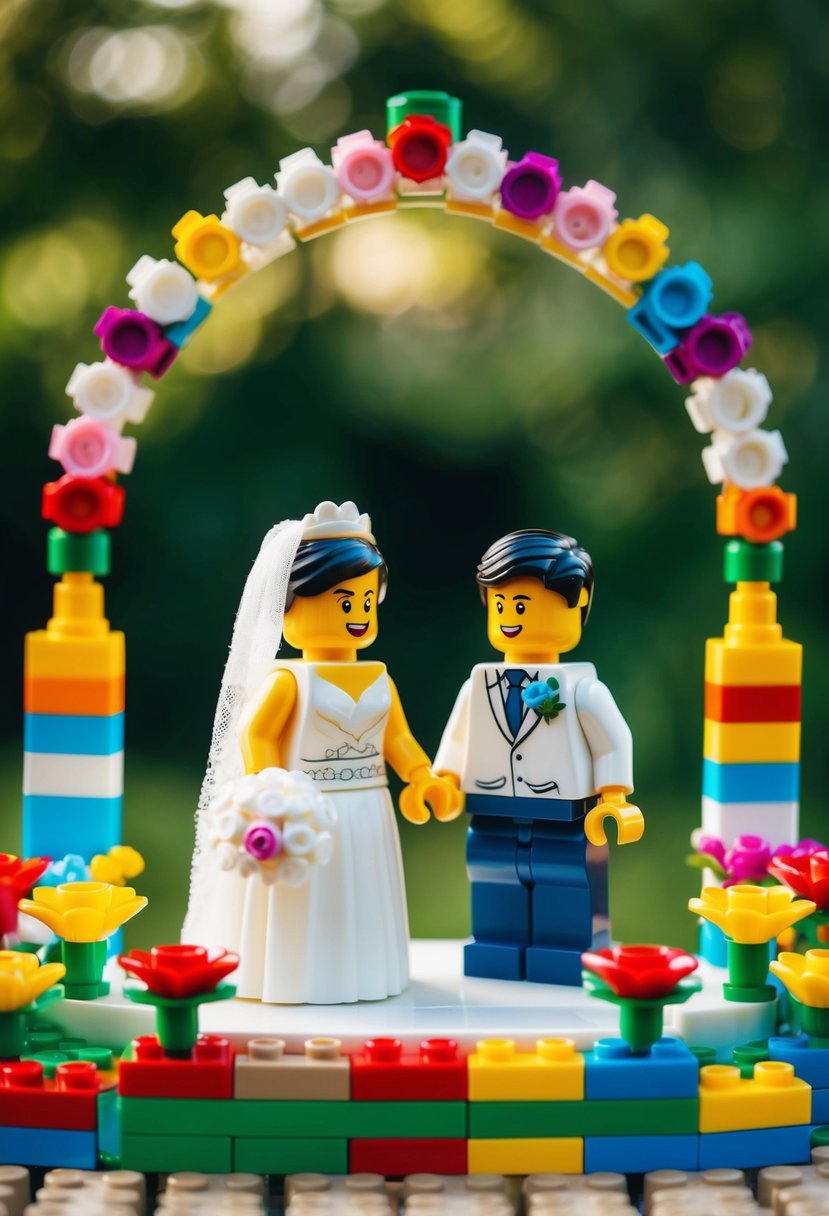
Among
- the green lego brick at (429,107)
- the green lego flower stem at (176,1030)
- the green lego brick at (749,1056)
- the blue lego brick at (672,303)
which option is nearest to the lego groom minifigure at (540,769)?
the green lego brick at (749,1056)

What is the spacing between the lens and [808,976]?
2447mm

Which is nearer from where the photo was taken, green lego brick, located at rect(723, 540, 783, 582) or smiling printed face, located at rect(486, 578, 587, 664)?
smiling printed face, located at rect(486, 578, 587, 664)

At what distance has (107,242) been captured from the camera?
16.5 feet

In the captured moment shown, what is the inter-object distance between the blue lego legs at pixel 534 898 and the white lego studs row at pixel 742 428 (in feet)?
2.26

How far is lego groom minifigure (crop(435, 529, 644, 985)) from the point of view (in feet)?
8.91

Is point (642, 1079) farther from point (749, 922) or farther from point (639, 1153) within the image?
point (749, 922)

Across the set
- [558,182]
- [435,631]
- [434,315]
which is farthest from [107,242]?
[558,182]

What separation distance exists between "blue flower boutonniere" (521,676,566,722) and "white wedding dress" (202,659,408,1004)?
0.24m

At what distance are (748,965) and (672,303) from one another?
1135 millimetres

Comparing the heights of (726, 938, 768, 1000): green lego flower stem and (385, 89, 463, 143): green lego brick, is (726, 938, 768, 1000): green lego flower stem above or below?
below

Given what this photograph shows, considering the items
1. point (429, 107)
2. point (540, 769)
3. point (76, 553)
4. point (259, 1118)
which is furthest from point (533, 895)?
point (429, 107)

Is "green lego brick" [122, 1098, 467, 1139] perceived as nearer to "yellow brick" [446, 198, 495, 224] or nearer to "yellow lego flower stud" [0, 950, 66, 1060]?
"yellow lego flower stud" [0, 950, 66, 1060]

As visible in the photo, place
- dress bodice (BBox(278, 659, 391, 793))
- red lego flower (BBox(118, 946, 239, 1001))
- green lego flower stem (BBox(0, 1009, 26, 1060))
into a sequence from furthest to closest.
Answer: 1. dress bodice (BBox(278, 659, 391, 793))
2. green lego flower stem (BBox(0, 1009, 26, 1060))
3. red lego flower (BBox(118, 946, 239, 1001))

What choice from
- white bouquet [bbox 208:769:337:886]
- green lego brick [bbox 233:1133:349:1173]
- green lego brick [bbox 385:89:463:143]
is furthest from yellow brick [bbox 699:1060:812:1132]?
green lego brick [bbox 385:89:463:143]
